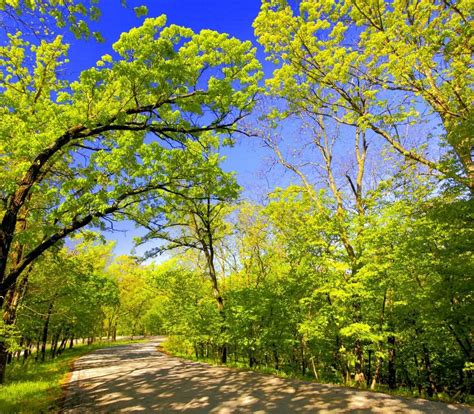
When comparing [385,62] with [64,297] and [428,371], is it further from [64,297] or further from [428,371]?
[64,297]

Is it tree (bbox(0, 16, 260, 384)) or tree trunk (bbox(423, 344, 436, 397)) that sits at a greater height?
tree (bbox(0, 16, 260, 384))

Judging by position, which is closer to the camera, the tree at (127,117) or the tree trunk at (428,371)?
the tree at (127,117)

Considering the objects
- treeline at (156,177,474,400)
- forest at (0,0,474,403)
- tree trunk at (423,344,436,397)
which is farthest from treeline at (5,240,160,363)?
tree trunk at (423,344,436,397)

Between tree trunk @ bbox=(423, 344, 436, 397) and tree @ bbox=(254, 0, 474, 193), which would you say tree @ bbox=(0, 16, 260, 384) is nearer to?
tree @ bbox=(254, 0, 474, 193)

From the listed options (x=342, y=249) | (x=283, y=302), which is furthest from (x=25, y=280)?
(x=342, y=249)

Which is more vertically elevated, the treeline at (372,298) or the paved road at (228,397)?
the treeline at (372,298)

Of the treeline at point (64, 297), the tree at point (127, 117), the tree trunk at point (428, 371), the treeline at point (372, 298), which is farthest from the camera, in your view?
the tree trunk at point (428, 371)

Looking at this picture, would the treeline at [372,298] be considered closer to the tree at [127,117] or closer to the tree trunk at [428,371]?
the tree trunk at [428,371]

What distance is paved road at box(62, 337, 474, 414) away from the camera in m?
6.30

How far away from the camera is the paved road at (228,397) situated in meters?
6.30

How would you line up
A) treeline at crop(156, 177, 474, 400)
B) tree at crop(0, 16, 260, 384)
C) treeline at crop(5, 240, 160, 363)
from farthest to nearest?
treeline at crop(5, 240, 160, 363) < treeline at crop(156, 177, 474, 400) < tree at crop(0, 16, 260, 384)

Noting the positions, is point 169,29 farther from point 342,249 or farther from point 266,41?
point 342,249

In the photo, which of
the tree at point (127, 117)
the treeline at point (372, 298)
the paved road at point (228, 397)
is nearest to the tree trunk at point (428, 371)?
the treeline at point (372, 298)

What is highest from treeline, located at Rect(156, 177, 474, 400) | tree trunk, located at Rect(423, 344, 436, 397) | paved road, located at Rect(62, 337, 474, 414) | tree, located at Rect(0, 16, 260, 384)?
tree, located at Rect(0, 16, 260, 384)
